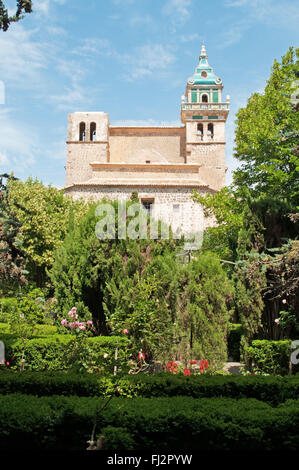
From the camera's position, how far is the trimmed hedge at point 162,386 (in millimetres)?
6109

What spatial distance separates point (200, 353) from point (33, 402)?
5.52 meters

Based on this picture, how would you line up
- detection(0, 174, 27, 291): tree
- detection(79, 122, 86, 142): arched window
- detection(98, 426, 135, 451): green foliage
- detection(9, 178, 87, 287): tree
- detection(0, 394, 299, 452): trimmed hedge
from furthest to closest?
1. detection(79, 122, 86, 142): arched window
2. detection(9, 178, 87, 287): tree
3. detection(0, 174, 27, 291): tree
4. detection(0, 394, 299, 452): trimmed hedge
5. detection(98, 426, 135, 451): green foliage

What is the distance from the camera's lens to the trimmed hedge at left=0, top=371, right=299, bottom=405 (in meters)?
6.11

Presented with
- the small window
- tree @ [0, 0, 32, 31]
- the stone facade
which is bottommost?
tree @ [0, 0, 32, 31]

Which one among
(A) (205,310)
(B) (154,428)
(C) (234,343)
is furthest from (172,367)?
(C) (234,343)

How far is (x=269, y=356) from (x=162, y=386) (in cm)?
412

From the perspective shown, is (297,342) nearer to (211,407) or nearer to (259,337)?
(259,337)

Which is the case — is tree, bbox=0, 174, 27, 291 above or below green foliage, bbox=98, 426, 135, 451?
above

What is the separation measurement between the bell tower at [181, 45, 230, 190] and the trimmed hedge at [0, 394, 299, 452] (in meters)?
31.3

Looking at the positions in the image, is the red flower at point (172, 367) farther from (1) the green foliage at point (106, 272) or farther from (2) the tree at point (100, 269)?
(2) the tree at point (100, 269)

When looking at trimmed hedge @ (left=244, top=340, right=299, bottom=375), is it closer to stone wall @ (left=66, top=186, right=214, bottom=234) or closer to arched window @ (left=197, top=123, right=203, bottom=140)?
stone wall @ (left=66, top=186, right=214, bottom=234)

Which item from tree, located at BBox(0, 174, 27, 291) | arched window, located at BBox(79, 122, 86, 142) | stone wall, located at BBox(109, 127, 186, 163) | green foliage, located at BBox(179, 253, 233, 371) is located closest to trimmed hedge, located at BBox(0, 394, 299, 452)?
tree, located at BBox(0, 174, 27, 291)
